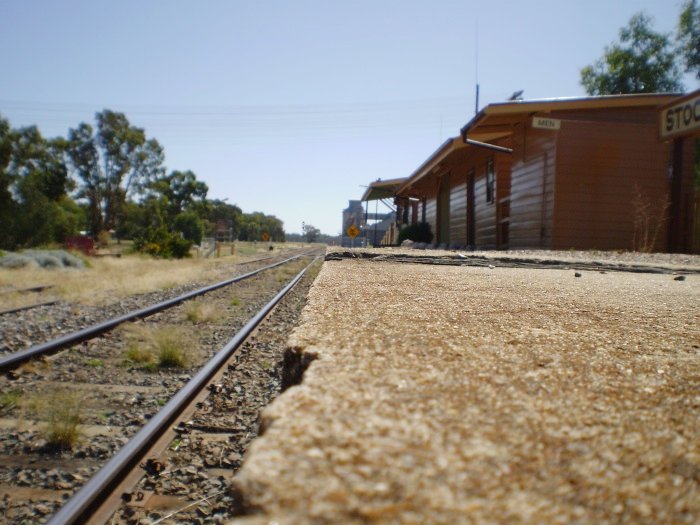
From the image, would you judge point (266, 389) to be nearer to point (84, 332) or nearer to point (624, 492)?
point (84, 332)

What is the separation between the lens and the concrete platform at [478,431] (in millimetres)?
674

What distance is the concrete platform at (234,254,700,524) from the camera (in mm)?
674

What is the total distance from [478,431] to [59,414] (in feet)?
9.84

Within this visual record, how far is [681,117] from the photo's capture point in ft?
32.6

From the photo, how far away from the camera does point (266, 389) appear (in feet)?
13.7

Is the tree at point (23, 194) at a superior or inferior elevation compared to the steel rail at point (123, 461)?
superior

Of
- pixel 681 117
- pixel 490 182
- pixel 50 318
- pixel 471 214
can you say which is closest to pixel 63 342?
pixel 50 318

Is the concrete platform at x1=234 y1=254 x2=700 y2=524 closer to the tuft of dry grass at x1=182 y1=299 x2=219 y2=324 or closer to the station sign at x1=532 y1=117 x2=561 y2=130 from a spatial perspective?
the tuft of dry grass at x1=182 y1=299 x2=219 y2=324

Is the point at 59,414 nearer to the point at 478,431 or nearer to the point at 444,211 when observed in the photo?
the point at 478,431

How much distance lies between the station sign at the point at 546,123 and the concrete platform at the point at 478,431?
10.2 meters

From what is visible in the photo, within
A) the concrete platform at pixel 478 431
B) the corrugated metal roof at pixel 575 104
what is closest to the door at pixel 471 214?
the corrugated metal roof at pixel 575 104

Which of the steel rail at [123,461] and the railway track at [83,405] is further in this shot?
the railway track at [83,405]

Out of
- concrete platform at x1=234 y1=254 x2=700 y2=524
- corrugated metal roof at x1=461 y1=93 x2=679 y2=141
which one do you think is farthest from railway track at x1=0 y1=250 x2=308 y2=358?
corrugated metal roof at x1=461 y1=93 x2=679 y2=141

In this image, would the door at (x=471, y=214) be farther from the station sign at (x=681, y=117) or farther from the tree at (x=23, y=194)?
the tree at (x=23, y=194)
